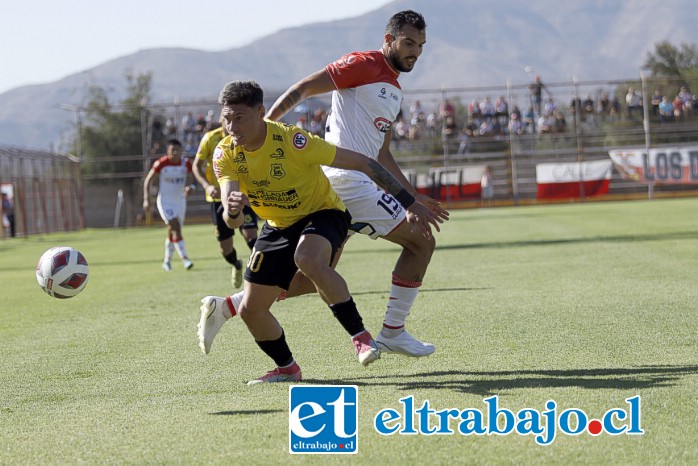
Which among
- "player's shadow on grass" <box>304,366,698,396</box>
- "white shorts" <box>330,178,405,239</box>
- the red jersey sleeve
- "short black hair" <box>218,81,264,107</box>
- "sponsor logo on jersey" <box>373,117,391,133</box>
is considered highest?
the red jersey sleeve

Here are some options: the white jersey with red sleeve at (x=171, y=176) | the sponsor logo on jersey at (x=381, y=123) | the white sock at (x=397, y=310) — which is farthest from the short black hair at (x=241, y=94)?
the white jersey with red sleeve at (x=171, y=176)

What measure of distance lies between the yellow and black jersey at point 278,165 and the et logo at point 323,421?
167 centimetres

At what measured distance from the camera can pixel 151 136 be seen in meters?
49.8

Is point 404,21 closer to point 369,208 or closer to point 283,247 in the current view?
point 369,208

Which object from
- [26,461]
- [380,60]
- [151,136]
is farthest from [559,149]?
[26,461]

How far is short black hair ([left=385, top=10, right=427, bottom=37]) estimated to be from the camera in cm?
699

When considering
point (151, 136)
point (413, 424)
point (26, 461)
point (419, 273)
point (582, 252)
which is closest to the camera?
point (26, 461)

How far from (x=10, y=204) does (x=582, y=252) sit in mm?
31484

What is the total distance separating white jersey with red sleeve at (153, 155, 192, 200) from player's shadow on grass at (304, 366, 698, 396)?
40.2ft

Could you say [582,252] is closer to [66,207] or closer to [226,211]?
[226,211]

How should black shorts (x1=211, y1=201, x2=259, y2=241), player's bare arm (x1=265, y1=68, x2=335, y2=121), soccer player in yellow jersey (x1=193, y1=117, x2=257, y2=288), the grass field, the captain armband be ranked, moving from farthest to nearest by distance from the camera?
1. black shorts (x1=211, y1=201, x2=259, y2=241)
2. soccer player in yellow jersey (x1=193, y1=117, x2=257, y2=288)
3. player's bare arm (x1=265, y1=68, x2=335, y2=121)
4. the captain armband
5. the grass field

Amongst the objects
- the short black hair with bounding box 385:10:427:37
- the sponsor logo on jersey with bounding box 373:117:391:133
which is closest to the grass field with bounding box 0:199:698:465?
the sponsor logo on jersey with bounding box 373:117:391:133

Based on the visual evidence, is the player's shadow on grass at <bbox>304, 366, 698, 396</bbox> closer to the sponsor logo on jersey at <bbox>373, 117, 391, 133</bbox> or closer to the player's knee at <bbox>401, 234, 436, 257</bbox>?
the player's knee at <bbox>401, 234, 436, 257</bbox>

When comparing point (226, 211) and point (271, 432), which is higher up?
point (226, 211)
